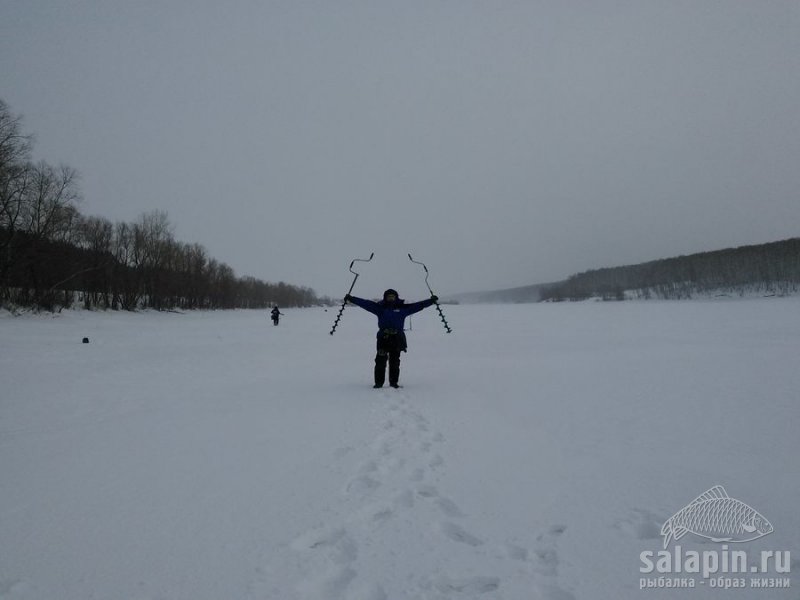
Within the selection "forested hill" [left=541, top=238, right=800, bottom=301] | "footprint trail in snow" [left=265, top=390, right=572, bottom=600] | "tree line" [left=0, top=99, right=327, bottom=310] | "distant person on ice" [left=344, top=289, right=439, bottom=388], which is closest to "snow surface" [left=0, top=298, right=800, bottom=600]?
"footprint trail in snow" [left=265, top=390, right=572, bottom=600]

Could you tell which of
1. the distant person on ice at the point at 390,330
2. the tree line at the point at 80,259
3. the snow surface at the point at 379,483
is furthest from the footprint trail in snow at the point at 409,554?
the tree line at the point at 80,259

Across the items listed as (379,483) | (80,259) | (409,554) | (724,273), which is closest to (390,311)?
(379,483)

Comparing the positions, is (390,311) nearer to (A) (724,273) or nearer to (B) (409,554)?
(B) (409,554)

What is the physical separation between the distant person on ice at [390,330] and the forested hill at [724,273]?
98781mm

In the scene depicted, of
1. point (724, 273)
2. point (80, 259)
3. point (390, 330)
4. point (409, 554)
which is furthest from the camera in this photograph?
point (724, 273)

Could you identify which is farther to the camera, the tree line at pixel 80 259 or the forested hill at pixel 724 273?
the forested hill at pixel 724 273

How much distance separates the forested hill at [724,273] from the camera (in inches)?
3246

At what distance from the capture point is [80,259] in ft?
Answer: 155

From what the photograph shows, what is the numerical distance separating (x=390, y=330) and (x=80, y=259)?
53.2m

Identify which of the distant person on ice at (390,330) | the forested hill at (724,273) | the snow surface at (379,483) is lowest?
the snow surface at (379,483)

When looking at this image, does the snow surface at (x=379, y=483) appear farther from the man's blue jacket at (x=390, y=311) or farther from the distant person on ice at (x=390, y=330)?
the man's blue jacket at (x=390, y=311)

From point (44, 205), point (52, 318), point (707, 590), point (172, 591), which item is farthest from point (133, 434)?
point (44, 205)

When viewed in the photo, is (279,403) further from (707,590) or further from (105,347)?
(105,347)

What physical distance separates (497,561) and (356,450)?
2559 millimetres
